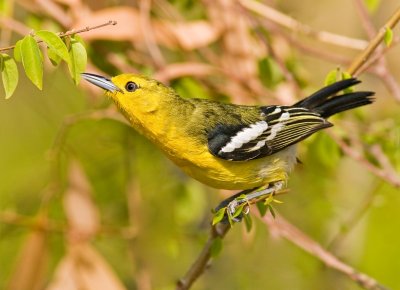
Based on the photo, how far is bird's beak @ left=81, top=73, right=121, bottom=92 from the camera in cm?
301

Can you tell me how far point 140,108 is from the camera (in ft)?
10.8

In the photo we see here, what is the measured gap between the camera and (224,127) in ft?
11.3

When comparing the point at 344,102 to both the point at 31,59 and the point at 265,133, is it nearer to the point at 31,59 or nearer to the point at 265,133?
the point at 265,133

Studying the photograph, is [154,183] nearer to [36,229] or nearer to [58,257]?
[58,257]

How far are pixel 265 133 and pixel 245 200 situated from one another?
0.61 m

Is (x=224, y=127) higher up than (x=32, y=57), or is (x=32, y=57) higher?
(x=224, y=127)

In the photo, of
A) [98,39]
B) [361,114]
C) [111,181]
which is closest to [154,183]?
[111,181]

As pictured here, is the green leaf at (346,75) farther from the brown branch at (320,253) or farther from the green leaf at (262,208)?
the brown branch at (320,253)

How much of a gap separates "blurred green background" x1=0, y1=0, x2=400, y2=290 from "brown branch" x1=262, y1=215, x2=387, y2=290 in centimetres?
15

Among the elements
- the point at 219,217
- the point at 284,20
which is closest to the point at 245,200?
the point at 219,217

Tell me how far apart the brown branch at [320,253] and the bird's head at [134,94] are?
70 centimetres

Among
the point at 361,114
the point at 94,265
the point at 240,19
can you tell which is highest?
the point at 240,19

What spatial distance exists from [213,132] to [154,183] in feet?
4.67

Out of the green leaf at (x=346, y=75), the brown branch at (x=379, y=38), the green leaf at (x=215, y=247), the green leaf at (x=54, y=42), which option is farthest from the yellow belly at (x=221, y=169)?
the green leaf at (x=54, y=42)
